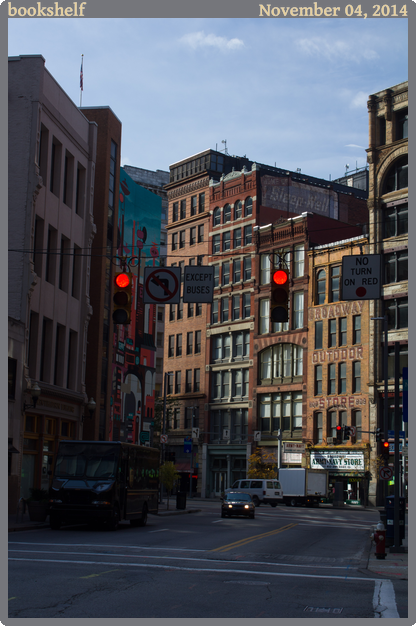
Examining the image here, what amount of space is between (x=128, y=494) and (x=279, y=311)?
11.8 metres

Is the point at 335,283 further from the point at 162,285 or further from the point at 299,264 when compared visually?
the point at 162,285

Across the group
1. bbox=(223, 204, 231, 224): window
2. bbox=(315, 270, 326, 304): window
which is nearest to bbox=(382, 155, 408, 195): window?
bbox=(315, 270, 326, 304): window

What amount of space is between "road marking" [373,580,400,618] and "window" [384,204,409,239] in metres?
48.5

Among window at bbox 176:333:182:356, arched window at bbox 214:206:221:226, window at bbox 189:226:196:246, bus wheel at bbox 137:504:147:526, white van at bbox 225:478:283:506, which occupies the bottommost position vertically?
white van at bbox 225:478:283:506

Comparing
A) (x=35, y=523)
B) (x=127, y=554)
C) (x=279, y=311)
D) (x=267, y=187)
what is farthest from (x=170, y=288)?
(x=267, y=187)

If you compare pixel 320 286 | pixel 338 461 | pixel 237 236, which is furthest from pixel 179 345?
pixel 338 461

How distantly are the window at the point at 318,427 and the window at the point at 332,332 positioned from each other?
6.25 meters

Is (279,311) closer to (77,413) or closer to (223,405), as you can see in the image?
(77,413)

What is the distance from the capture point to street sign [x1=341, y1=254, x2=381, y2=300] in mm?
19516

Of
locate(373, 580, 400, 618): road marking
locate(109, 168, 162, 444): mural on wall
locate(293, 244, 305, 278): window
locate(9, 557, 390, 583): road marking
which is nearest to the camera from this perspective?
locate(373, 580, 400, 618): road marking

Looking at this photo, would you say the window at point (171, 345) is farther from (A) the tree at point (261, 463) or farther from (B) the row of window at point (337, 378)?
(B) the row of window at point (337, 378)

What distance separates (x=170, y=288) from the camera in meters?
20.3

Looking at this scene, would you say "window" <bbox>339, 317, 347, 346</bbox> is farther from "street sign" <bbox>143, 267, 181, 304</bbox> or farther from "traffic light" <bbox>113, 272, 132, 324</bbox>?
"traffic light" <bbox>113, 272, 132, 324</bbox>

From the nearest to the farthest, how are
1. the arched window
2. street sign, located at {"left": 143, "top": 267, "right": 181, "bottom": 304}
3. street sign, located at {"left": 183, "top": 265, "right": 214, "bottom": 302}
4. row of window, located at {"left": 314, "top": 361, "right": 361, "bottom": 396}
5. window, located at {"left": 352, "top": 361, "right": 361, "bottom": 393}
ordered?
street sign, located at {"left": 143, "top": 267, "right": 181, "bottom": 304}, street sign, located at {"left": 183, "top": 265, "right": 214, "bottom": 302}, window, located at {"left": 352, "top": 361, "right": 361, "bottom": 393}, row of window, located at {"left": 314, "top": 361, "right": 361, "bottom": 396}, the arched window
